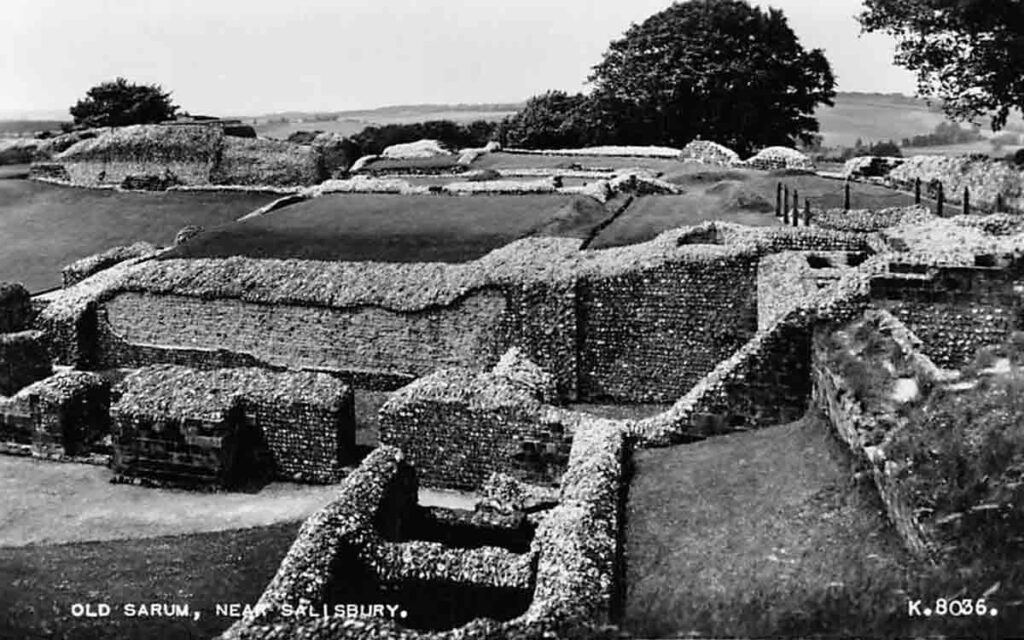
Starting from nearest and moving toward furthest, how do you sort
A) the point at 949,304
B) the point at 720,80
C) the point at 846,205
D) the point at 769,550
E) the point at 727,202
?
1. the point at 769,550
2. the point at 949,304
3. the point at 846,205
4. the point at 727,202
5. the point at 720,80

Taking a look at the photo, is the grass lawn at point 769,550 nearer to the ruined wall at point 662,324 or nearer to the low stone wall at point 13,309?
the ruined wall at point 662,324

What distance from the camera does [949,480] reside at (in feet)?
29.0

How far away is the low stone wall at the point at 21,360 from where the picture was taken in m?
21.4

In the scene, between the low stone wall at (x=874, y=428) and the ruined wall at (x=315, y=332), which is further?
the ruined wall at (x=315, y=332)

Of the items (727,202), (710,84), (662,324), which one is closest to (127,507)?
(662,324)

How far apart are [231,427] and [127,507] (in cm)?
191

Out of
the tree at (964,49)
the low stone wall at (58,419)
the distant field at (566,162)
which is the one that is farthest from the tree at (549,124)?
the low stone wall at (58,419)

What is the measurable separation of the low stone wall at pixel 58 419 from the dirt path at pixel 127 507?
0.77m

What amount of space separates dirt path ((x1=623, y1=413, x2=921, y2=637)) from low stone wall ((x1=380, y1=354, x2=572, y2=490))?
86.9 inches

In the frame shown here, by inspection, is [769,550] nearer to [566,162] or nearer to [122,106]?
[566,162]

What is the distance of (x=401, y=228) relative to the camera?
27.4 metres

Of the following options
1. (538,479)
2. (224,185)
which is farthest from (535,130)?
(538,479)

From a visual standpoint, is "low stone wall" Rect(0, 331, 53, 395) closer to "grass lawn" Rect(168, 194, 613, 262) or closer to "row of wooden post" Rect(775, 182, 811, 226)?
"grass lawn" Rect(168, 194, 613, 262)

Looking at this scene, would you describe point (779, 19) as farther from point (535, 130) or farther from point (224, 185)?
point (224, 185)
